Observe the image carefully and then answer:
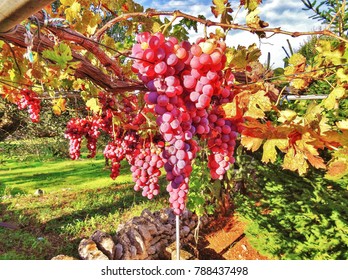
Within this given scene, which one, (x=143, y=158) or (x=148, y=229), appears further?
(x=148, y=229)

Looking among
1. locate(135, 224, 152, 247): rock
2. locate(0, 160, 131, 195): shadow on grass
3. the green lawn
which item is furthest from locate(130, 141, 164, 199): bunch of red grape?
locate(0, 160, 131, 195): shadow on grass

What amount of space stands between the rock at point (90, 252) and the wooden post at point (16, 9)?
13.6ft

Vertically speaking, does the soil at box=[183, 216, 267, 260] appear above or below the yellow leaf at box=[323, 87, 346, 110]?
below

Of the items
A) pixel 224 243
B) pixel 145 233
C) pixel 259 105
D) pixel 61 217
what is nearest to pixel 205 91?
pixel 259 105

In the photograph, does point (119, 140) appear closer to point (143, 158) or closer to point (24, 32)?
point (143, 158)

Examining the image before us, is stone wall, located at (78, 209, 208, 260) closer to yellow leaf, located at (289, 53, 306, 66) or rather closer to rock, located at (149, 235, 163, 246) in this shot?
rock, located at (149, 235, 163, 246)

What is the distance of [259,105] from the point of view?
1.15m

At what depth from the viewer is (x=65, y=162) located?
1329cm

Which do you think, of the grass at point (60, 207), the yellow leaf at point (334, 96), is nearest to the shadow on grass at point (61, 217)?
the grass at point (60, 207)

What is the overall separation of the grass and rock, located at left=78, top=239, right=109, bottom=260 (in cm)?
59

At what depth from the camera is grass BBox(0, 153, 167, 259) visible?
550 cm

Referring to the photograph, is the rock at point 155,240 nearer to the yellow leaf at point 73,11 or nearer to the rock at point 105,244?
the rock at point 105,244
